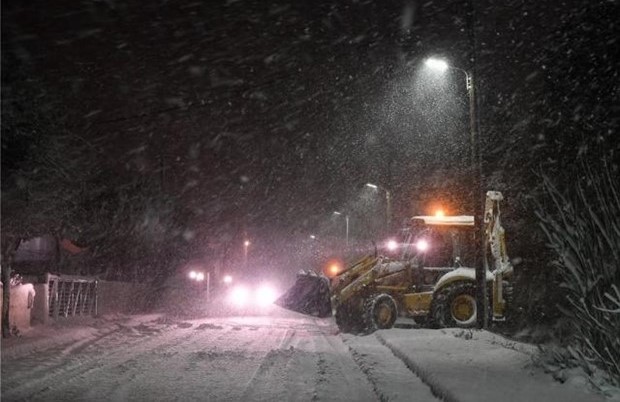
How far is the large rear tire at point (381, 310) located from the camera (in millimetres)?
18578

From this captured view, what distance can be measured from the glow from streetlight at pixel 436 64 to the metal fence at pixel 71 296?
12.6 m

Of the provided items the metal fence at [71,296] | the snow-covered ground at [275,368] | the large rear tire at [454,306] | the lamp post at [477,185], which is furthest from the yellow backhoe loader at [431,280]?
the metal fence at [71,296]

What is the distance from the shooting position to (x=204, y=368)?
38.3 ft

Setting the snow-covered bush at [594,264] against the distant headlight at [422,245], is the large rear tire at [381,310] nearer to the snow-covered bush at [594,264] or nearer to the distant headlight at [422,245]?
the distant headlight at [422,245]

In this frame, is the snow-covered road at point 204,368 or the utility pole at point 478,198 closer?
the snow-covered road at point 204,368

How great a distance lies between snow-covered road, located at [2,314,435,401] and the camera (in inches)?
368

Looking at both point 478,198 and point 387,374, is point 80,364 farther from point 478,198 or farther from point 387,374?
point 478,198

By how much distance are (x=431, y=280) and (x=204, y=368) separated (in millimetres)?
9265

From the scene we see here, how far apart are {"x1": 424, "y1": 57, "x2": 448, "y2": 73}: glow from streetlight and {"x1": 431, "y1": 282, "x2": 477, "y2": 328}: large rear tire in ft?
19.7

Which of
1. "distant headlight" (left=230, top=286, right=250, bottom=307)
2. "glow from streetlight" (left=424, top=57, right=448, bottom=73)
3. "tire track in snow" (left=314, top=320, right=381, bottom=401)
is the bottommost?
"tire track in snow" (left=314, top=320, right=381, bottom=401)

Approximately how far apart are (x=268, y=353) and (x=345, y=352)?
182cm

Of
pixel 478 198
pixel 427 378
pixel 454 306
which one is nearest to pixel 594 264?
pixel 427 378

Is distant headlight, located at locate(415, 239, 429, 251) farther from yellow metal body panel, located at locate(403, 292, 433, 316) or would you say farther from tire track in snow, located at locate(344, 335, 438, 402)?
tire track in snow, located at locate(344, 335, 438, 402)

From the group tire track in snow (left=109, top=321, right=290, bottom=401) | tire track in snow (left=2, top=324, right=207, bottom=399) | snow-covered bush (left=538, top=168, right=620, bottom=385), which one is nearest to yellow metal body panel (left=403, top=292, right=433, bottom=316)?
tire track in snow (left=109, top=321, right=290, bottom=401)
